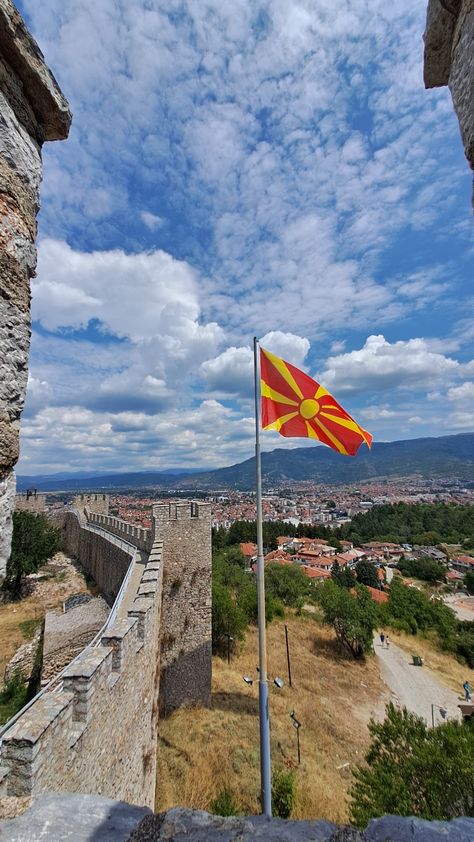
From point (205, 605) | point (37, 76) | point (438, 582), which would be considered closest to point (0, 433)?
point (37, 76)

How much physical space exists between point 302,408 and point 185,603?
807cm

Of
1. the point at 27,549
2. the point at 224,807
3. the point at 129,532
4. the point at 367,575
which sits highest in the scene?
Result: the point at 129,532

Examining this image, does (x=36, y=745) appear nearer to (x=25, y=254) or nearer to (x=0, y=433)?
(x=0, y=433)

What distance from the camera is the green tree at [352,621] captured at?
21625 mm

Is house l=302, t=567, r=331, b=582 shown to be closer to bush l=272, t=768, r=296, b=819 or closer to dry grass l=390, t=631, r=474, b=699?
dry grass l=390, t=631, r=474, b=699

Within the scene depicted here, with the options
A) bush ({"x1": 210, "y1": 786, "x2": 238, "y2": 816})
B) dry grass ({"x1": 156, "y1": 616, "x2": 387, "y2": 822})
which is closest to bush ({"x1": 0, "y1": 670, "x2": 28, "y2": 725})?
dry grass ({"x1": 156, "y1": 616, "x2": 387, "y2": 822})

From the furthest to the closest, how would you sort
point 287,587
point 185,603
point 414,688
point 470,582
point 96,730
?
point 470,582 < point 287,587 < point 414,688 < point 185,603 < point 96,730

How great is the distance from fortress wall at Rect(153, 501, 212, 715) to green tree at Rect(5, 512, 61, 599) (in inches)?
395

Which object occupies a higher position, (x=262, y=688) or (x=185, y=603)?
(x=262, y=688)

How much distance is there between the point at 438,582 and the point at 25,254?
2766 inches

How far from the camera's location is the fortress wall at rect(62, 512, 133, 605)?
1358 cm

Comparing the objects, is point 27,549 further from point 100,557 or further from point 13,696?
point 13,696

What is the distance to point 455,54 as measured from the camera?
2.07 metres

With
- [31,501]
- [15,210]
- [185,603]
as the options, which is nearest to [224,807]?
[185,603]
